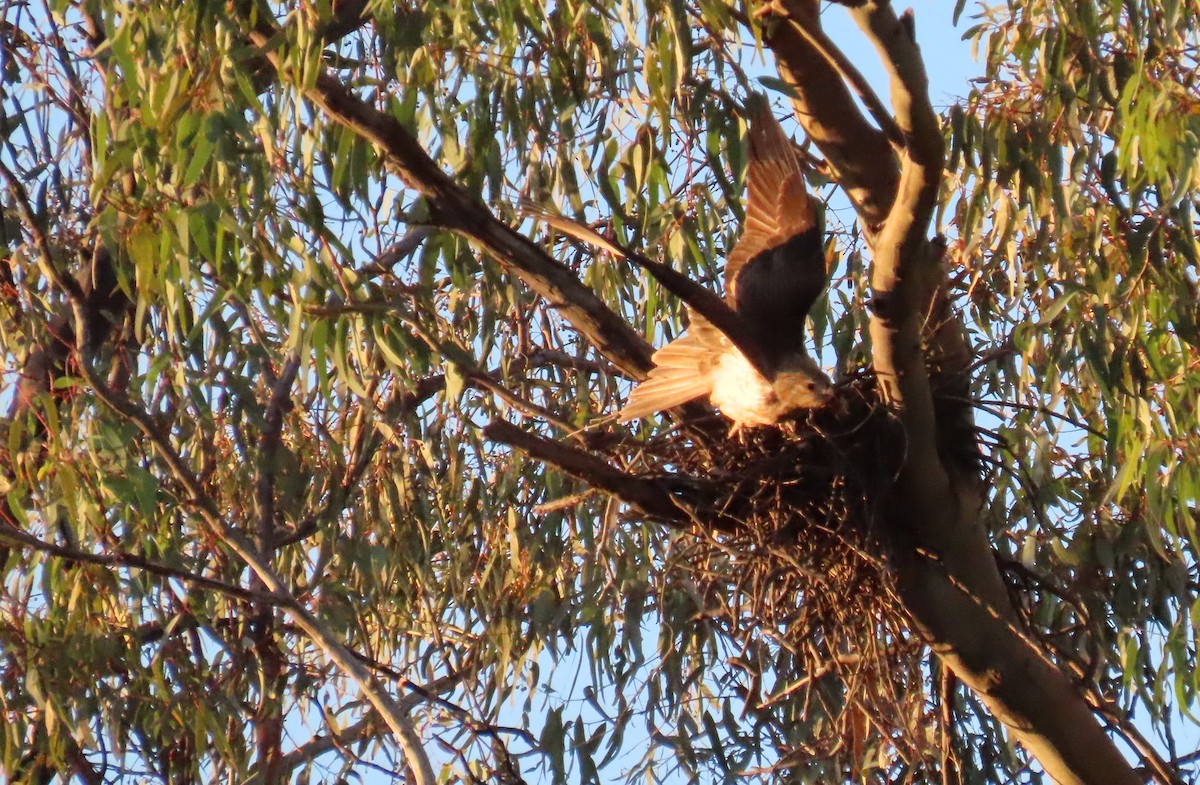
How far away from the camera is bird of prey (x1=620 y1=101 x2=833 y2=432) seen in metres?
2.66

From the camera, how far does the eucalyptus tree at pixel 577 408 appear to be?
2.23 metres

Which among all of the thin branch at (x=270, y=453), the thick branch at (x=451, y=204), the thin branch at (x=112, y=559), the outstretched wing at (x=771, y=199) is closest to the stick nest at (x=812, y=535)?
the thick branch at (x=451, y=204)

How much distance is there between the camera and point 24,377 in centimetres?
273

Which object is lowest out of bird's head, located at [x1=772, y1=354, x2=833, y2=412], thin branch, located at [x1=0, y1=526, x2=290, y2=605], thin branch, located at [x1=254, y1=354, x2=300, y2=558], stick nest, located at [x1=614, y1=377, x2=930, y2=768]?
stick nest, located at [x1=614, y1=377, x2=930, y2=768]

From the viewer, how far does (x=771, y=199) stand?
3.03 m

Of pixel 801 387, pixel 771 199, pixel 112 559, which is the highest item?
pixel 771 199

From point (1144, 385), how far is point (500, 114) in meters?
1.26

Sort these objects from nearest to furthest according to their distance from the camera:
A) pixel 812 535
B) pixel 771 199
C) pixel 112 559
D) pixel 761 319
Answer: pixel 812 535
pixel 112 559
pixel 761 319
pixel 771 199

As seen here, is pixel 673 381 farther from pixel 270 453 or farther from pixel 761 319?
pixel 270 453

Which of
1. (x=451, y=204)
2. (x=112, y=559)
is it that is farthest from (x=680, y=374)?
(x=112, y=559)

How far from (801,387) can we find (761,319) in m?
0.37

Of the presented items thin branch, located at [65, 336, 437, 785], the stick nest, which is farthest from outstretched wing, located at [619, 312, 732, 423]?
thin branch, located at [65, 336, 437, 785]

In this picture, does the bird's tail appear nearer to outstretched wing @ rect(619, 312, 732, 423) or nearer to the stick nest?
outstretched wing @ rect(619, 312, 732, 423)

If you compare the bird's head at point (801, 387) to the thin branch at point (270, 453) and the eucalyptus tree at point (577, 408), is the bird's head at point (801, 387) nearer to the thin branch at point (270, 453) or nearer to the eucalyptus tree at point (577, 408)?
the eucalyptus tree at point (577, 408)
